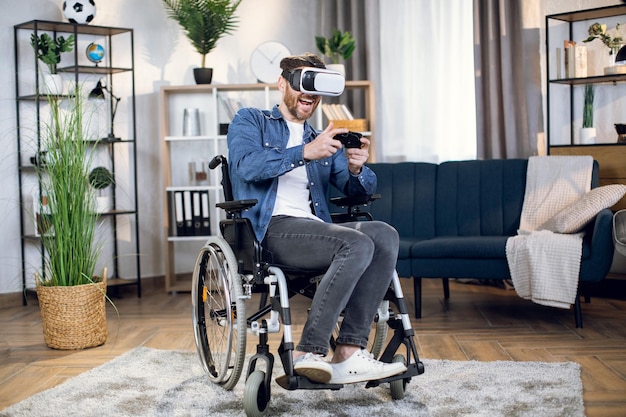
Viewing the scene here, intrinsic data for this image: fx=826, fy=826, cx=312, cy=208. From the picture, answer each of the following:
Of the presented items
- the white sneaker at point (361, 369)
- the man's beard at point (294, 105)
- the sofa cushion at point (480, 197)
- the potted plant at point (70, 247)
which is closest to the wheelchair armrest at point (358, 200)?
the man's beard at point (294, 105)

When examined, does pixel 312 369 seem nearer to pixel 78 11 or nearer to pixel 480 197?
pixel 480 197

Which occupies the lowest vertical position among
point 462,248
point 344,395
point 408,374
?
point 344,395

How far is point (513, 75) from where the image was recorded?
4836 millimetres

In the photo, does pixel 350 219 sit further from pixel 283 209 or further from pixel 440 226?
pixel 440 226

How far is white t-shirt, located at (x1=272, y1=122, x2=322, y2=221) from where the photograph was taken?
102 inches

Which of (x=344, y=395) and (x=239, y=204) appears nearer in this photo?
(x=239, y=204)

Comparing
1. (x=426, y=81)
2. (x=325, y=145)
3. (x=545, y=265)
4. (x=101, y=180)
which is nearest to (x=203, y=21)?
(x=101, y=180)

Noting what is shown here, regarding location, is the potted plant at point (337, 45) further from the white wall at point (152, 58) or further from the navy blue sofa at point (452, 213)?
the navy blue sofa at point (452, 213)

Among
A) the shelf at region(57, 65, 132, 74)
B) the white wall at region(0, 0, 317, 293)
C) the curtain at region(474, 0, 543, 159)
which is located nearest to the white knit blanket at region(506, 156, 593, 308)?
the curtain at region(474, 0, 543, 159)

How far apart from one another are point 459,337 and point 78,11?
111 inches

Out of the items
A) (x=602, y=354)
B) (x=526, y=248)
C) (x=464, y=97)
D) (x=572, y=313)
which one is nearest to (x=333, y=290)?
(x=602, y=354)

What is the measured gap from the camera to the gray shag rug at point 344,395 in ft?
7.82

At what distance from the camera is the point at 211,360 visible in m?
2.78

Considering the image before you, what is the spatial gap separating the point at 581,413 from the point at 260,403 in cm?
90
